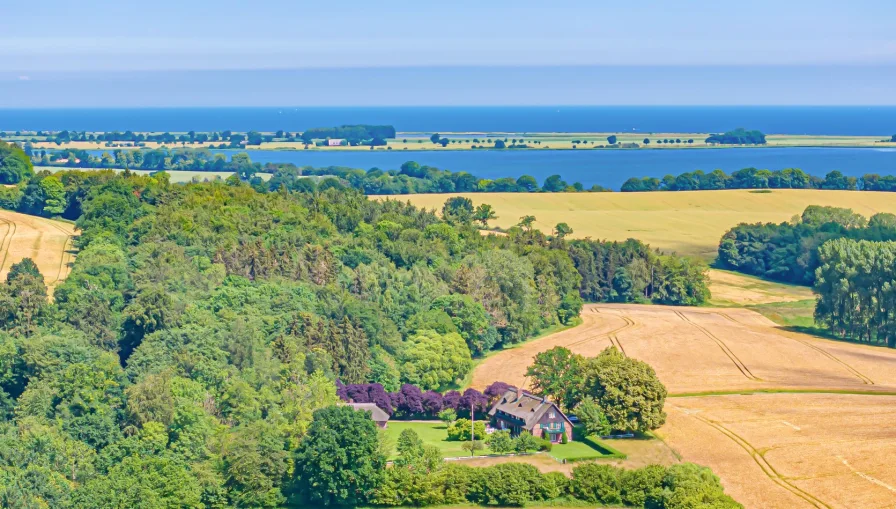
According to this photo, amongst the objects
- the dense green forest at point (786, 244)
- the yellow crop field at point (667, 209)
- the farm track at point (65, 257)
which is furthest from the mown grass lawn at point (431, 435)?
the yellow crop field at point (667, 209)

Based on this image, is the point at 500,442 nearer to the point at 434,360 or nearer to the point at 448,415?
the point at 448,415

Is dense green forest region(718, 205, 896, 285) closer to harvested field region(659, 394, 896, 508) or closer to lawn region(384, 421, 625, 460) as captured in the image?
harvested field region(659, 394, 896, 508)

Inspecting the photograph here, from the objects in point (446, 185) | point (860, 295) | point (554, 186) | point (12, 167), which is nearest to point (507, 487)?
point (860, 295)

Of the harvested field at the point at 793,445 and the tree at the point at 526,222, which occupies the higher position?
the tree at the point at 526,222

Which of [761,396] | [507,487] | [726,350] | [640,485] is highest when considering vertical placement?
[640,485]

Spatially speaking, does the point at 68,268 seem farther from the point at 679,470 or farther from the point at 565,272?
the point at 679,470

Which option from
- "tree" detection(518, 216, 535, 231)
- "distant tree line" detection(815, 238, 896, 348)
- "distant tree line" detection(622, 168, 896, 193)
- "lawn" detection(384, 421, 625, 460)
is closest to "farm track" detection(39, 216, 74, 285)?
"lawn" detection(384, 421, 625, 460)

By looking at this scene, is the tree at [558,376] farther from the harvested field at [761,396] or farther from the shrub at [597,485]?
the shrub at [597,485]
